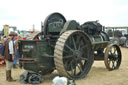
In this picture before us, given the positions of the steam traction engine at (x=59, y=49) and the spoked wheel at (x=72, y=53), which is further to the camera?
the steam traction engine at (x=59, y=49)

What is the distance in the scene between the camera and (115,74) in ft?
22.3

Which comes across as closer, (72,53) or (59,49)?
(59,49)

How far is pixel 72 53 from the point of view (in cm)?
567

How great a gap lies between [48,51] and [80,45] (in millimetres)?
1127

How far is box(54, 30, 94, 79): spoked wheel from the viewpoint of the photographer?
16.8 feet

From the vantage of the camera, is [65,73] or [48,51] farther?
[48,51]

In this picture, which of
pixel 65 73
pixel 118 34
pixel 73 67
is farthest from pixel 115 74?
pixel 118 34

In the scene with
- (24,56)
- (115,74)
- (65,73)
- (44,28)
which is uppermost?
(44,28)

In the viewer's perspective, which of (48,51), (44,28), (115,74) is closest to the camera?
(48,51)

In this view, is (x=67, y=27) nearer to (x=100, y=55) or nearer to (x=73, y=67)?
(x=73, y=67)

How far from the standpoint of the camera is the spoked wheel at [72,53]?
5120mm

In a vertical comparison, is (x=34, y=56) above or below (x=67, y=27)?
below

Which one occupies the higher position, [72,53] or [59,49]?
[59,49]

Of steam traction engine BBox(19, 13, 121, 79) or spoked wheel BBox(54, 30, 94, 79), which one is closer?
spoked wheel BBox(54, 30, 94, 79)
